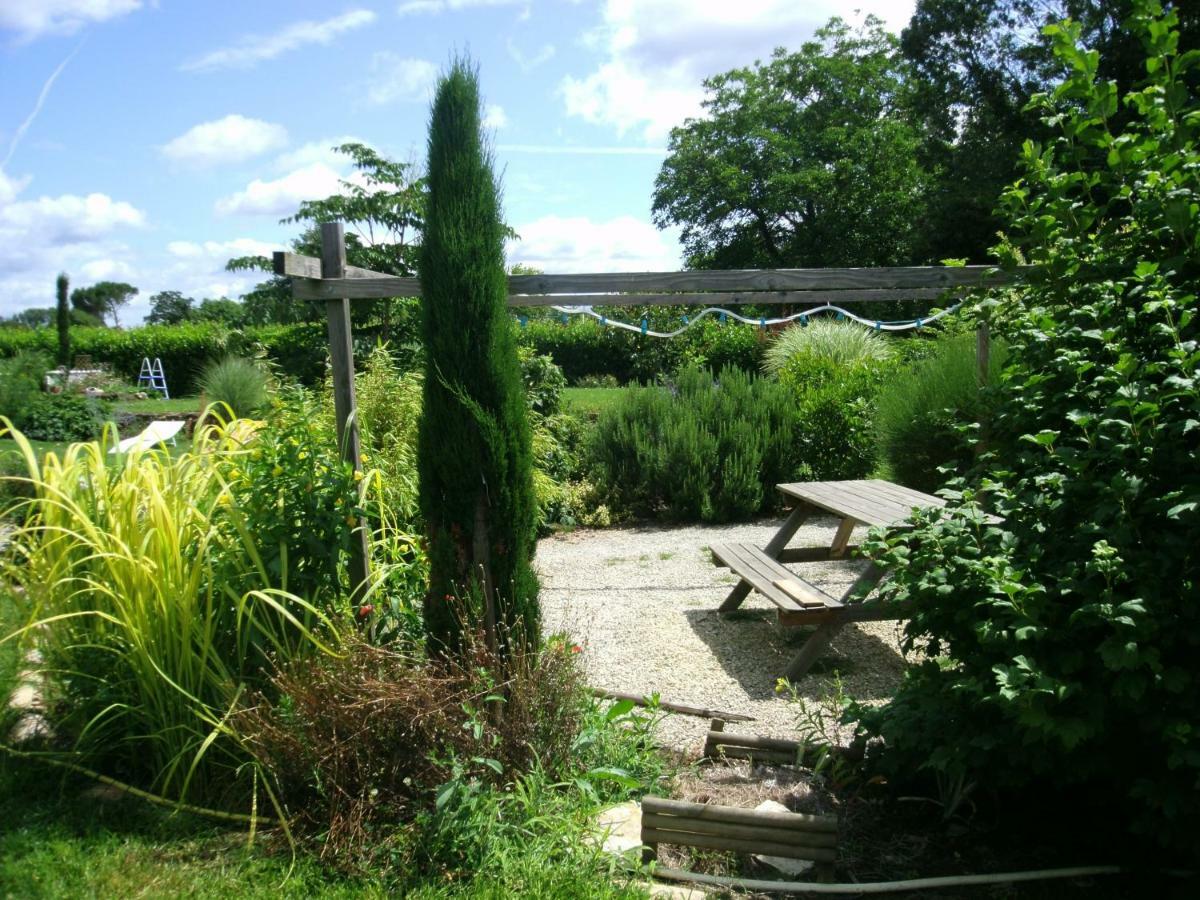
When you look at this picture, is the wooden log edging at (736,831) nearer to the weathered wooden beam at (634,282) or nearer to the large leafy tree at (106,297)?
the weathered wooden beam at (634,282)

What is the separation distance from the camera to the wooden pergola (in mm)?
3736

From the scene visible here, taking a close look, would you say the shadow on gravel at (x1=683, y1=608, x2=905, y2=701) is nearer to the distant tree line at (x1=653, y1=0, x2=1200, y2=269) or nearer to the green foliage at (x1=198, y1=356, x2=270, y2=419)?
the green foliage at (x1=198, y1=356, x2=270, y2=419)

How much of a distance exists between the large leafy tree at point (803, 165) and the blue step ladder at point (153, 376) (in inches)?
827

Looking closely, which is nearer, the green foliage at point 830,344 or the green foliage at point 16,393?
the green foliage at point 830,344

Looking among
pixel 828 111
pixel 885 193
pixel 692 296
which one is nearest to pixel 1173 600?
pixel 692 296

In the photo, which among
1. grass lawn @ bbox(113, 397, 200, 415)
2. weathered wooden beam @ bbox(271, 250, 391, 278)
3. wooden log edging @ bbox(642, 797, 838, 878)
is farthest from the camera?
grass lawn @ bbox(113, 397, 200, 415)

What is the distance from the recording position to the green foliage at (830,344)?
12.1 m

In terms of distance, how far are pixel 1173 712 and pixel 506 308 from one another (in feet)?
8.55

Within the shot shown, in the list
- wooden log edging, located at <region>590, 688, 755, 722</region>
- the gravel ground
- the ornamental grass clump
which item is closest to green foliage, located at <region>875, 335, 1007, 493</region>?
the gravel ground

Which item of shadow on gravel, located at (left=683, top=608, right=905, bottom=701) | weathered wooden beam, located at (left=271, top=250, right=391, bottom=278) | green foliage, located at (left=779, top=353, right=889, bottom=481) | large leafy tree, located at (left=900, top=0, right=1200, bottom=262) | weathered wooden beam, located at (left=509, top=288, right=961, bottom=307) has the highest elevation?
large leafy tree, located at (left=900, top=0, right=1200, bottom=262)

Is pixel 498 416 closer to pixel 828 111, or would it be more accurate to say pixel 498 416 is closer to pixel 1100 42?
pixel 1100 42

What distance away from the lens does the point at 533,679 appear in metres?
2.97

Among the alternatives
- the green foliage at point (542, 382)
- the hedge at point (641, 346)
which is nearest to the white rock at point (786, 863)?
the green foliage at point (542, 382)

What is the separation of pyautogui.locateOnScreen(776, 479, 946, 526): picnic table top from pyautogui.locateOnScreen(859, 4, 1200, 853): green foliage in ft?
5.41
